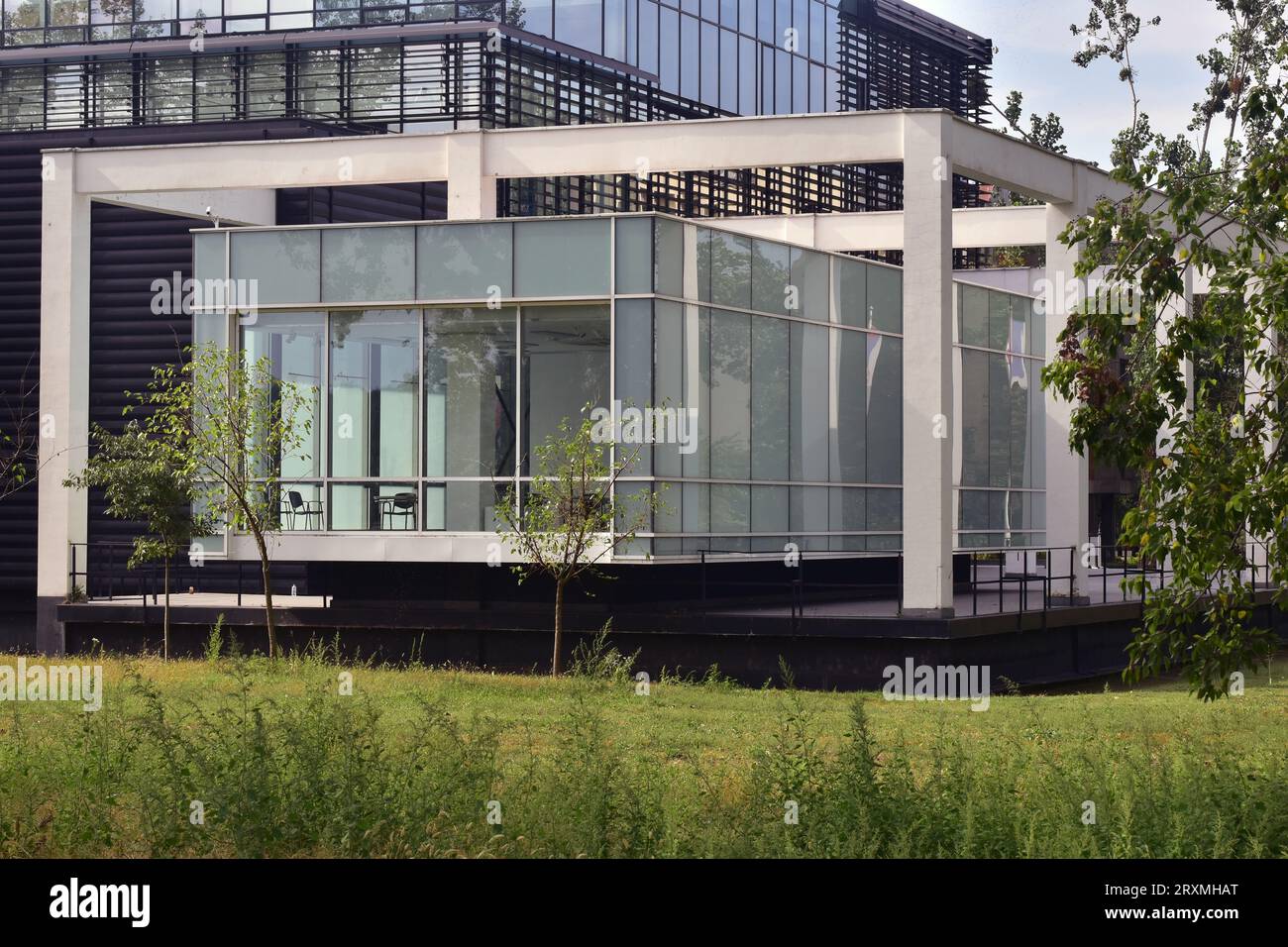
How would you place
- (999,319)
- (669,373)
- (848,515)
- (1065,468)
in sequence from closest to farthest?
1. (669,373)
2. (848,515)
3. (1065,468)
4. (999,319)

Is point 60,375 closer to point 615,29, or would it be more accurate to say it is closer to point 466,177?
point 466,177

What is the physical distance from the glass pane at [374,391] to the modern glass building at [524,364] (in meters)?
0.02

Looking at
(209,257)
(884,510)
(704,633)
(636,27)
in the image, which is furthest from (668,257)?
(636,27)

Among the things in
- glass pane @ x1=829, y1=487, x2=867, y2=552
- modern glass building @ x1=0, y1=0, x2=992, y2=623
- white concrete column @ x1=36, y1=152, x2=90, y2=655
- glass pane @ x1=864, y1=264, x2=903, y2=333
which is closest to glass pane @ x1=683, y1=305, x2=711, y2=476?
modern glass building @ x1=0, y1=0, x2=992, y2=623

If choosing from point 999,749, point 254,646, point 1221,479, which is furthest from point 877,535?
point 1221,479

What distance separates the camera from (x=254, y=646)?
25.0 meters

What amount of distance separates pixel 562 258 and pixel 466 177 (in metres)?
3.08

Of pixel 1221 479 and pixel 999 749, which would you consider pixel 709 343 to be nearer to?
pixel 999 749

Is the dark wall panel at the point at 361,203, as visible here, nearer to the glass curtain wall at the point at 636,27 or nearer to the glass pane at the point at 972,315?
the glass curtain wall at the point at 636,27

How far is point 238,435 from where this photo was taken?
74.2 feet

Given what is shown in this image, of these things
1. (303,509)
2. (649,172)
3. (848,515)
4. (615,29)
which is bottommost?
(848,515)

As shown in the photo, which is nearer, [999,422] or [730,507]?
[730,507]

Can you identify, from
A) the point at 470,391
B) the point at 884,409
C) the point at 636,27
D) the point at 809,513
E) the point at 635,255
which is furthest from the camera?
the point at 636,27

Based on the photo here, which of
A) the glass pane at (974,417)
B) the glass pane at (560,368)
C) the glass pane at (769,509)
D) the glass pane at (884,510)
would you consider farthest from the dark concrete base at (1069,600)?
the glass pane at (560,368)
